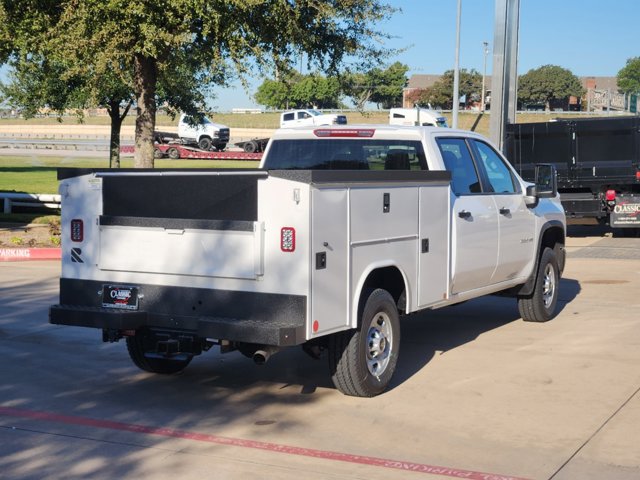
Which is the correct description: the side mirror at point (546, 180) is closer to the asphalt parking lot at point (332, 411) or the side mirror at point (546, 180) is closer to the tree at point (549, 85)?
the asphalt parking lot at point (332, 411)

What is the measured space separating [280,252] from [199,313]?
2.84 feet

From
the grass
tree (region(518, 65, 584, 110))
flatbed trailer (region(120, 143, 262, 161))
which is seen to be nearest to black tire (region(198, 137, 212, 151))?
flatbed trailer (region(120, 143, 262, 161))

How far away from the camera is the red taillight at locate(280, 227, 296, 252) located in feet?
21.6

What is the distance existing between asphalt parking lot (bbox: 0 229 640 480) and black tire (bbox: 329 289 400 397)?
0.52 ft

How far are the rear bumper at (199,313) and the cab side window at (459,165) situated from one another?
9.08 ft

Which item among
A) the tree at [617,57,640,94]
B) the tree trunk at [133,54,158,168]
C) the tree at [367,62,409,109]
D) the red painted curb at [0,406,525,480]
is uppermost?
the tree at [617,57,640,94]

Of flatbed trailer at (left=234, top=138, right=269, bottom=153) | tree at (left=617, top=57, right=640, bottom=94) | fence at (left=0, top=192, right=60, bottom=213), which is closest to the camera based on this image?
fence at (left=0, top=192, right=60, bottom=213)

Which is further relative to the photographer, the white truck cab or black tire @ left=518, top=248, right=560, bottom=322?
the white truck cab

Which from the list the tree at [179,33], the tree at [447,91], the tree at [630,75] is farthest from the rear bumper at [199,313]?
the tree at [630,75]

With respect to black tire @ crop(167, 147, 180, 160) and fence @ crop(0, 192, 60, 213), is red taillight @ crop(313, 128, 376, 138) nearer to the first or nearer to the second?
fence @ crop(0, 192, 60, 213)

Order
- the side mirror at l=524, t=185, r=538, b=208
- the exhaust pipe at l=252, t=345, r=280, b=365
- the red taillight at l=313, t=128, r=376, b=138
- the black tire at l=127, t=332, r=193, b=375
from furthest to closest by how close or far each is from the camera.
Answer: the side mirror at l=524, t=185, r=538, b=208
the red taillight at l=313, t=128, r=376, b=138
the black tire at l=127, t=332, r=193, b=375
the exhaust pipe at l=252, t=345, r=280, b=365

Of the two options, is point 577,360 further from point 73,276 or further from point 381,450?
point 73,276

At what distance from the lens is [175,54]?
690 inches

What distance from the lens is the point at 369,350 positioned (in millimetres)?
7590
